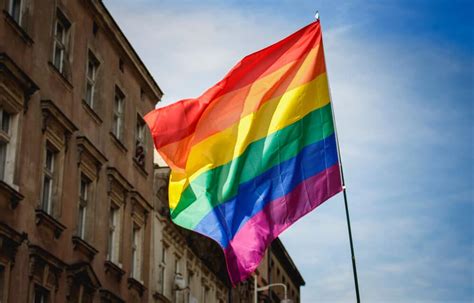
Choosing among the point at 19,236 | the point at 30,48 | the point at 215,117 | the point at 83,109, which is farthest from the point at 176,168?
the point at 83,109

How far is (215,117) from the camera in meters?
17.1

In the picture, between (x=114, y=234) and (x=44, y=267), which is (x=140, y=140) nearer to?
(x=114, y=234)

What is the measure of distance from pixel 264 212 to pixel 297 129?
1.57m

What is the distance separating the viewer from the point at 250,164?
16.6m

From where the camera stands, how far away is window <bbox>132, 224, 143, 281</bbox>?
2977 cm

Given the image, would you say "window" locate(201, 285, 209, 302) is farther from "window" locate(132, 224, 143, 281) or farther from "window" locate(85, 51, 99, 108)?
"window" locate(85, 51, 99, 108)

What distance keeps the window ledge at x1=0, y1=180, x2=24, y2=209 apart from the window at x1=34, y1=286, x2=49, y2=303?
2.34 meters

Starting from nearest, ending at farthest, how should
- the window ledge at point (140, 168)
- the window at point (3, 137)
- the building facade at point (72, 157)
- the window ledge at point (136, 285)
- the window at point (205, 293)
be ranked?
the window at point (3, 137), the building facade at point (72, 157), the window ledge at point (136, 285), the window ledge at point (140, 168), the window at point (205, 293)

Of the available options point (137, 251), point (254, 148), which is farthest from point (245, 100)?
point (137, 251)

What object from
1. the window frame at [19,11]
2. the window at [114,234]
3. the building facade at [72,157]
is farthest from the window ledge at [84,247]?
the window frame at [19,11]

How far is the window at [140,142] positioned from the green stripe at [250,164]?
45.5 feet

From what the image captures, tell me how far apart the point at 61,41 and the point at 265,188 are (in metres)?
10.1

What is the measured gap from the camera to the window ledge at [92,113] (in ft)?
83.2

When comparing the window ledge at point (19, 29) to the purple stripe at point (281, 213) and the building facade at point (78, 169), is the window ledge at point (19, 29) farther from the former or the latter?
the purple stripe at point (281, 213)
